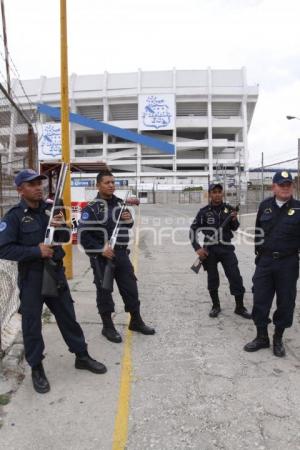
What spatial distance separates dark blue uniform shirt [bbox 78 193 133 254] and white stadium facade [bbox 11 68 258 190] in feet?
214

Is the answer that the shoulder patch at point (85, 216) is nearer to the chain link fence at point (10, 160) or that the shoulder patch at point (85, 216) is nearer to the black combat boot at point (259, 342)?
the chain link fence at point (10, 160)

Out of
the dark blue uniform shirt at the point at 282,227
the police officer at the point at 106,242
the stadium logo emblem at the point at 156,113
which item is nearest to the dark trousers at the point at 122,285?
the police officer at the point at 106,242

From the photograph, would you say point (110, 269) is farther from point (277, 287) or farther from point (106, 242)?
point (277, 287)

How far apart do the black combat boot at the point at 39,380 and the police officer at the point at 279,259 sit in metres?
2.05

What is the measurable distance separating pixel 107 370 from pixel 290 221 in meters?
2.28

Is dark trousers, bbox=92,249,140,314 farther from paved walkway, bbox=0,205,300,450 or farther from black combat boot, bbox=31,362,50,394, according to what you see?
black combat boot, bbox=31,362,50,394

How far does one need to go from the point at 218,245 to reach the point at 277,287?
132cm

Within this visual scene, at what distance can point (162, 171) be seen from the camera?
73.2 meters

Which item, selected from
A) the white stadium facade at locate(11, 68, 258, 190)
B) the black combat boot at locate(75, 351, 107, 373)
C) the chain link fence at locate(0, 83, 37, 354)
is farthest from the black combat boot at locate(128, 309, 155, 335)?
the white stadium facade at locate(11, 68, 258, 190)

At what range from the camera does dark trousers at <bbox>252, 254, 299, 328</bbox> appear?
427cm

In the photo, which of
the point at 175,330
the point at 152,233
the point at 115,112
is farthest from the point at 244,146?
the point at 175,330

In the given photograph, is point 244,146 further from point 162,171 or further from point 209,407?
point 209,407

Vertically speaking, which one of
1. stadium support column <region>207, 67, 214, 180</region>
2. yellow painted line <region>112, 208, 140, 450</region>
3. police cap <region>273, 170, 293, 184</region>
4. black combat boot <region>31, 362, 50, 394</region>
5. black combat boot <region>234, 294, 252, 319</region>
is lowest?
yellow painted line <region>112, 208, 140, 450</region>

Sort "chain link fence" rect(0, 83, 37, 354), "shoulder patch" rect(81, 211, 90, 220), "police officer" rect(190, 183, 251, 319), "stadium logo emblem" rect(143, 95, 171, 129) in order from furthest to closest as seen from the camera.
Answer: "stadium logo emblem" rect(143, 95, 171, 129)
"police officer" rect(190, 183, 251, 319)
"chain link fence" rect(0, 83, 37, 354)
"shoulder patch" rect(81, 211, 90, 220)
